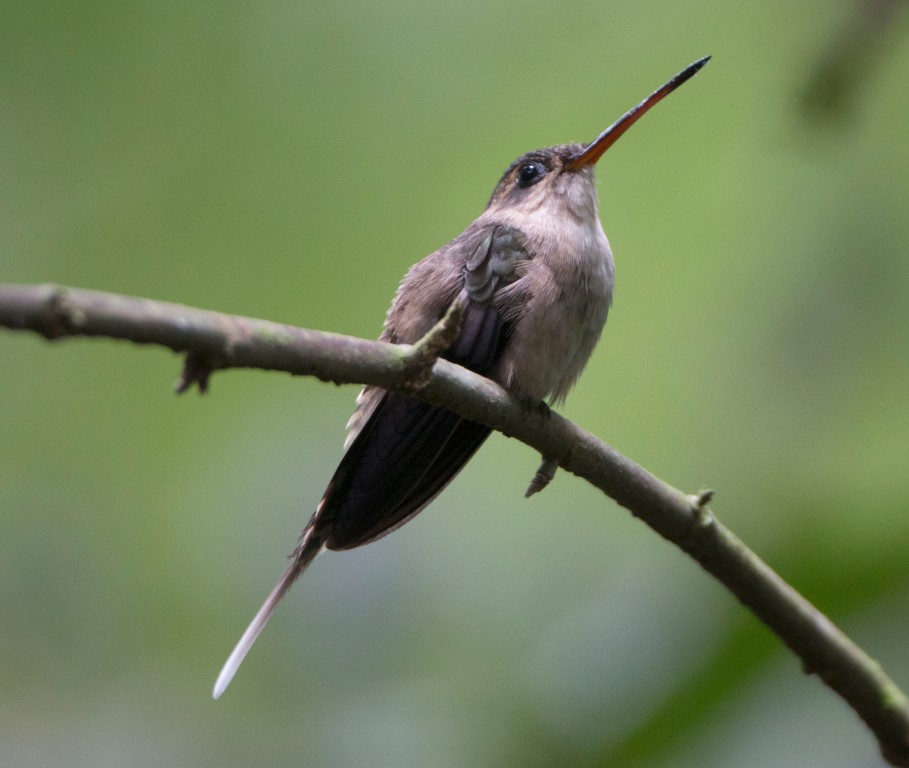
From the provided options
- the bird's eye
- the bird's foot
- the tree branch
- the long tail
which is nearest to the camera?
the tree branch

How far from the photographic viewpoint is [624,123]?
368cm

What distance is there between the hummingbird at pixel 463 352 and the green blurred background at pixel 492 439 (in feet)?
1.98

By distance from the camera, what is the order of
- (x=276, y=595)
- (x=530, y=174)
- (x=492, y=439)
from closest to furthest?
(x=276, y=595) → (x=530, y=174) → (x=492, y=439)

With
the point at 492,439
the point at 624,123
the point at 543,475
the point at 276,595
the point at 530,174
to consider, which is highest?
the point at 624,123

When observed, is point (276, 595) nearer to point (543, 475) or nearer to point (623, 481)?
point (543, 475)

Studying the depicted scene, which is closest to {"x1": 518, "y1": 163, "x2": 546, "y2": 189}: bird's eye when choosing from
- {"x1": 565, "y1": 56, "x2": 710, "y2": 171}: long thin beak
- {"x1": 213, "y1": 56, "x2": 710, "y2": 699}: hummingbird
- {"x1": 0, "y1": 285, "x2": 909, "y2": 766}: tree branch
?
{"x1": 565, "y1": 56, "x2": 710, "y2": 171}: long thin beak

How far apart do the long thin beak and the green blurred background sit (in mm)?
331

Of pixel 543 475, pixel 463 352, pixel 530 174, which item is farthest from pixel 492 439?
pixel 543 475

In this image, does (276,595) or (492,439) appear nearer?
(276,595)

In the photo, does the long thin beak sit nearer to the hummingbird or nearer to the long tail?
the hummingbird

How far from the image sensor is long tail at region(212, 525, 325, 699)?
3.11m

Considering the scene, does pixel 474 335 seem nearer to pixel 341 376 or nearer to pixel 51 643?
pixel 341 376

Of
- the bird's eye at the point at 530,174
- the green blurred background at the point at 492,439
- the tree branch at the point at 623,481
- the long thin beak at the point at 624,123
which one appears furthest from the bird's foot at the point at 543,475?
the bird's eye at the point at 530,174

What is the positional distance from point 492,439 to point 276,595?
1.76 m
